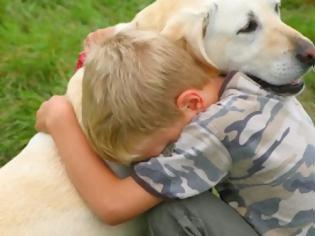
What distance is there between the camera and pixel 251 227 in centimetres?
233

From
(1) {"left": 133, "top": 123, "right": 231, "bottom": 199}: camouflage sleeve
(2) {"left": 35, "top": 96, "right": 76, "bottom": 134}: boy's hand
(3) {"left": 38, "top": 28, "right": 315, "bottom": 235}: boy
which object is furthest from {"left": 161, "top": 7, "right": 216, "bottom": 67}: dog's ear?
(2) {"left": 35, "top": 96, "right": 76, "bottom": 134}: boy's hand

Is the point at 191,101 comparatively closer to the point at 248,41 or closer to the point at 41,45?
the point at 248,41

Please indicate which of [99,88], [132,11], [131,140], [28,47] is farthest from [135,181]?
[132,11]

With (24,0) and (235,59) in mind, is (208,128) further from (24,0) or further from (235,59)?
(24,0)

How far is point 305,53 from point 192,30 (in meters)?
0.29

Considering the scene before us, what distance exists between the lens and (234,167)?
2232 mm

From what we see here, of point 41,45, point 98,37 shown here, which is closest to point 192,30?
point 98,37

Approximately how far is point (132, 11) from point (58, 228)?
184 cm

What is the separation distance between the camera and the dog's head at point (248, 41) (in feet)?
7.47

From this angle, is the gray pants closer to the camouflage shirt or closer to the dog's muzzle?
the camouflage shirt

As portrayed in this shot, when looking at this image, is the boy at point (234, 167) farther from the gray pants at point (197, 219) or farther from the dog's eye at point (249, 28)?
the dog's eye at point (249, 28)

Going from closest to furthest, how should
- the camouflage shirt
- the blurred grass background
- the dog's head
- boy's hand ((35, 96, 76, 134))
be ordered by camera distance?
the camouflage shirt < the dog's head < boy's hand ((35, 96, 76, 134)) < the blurred grass background

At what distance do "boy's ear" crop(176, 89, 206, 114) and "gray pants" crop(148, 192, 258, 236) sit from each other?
0.76 feet

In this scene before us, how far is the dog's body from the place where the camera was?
7.48 ft
